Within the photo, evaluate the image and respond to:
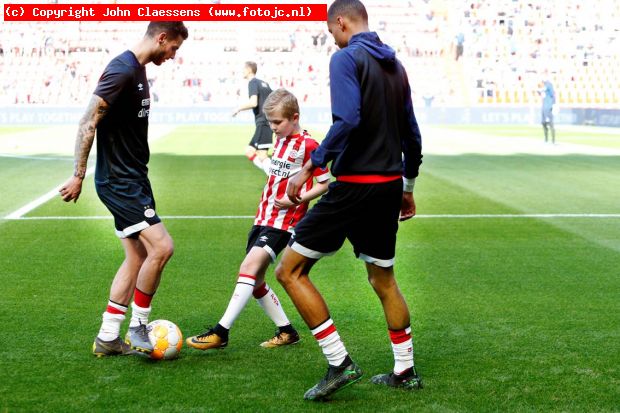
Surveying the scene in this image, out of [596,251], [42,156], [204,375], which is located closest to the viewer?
[204,375]

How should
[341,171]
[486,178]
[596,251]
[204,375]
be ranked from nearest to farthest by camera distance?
[341,171]
[204,375]
[596,251]
[486,178]

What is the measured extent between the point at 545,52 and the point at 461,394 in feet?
180

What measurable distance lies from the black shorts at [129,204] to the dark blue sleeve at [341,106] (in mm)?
1475

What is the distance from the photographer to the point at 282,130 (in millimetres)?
5734

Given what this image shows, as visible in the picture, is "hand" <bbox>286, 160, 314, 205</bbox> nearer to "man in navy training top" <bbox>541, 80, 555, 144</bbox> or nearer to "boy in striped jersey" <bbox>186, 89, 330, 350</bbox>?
"boy in striped jersey" <bbox>186, 89, 330, 350</bbox>

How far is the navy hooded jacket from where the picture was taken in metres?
4.68

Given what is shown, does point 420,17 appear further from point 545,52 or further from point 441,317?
point 441,317

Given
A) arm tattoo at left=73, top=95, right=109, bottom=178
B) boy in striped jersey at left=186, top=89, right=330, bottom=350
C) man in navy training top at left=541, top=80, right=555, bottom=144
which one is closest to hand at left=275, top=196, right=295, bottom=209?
boy in striped jersey at left=186, top=89, right=330, bottom=350

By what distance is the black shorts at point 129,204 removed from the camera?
576cm

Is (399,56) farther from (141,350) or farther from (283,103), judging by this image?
(141,350)

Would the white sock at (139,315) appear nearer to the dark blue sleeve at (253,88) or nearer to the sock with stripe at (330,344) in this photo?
the sock with stripe at (330,344)

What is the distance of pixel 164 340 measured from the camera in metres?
5.70

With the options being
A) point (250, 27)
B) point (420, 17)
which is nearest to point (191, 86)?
point (250, 27)

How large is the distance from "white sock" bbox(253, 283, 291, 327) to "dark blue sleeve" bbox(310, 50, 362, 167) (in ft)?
5.30
